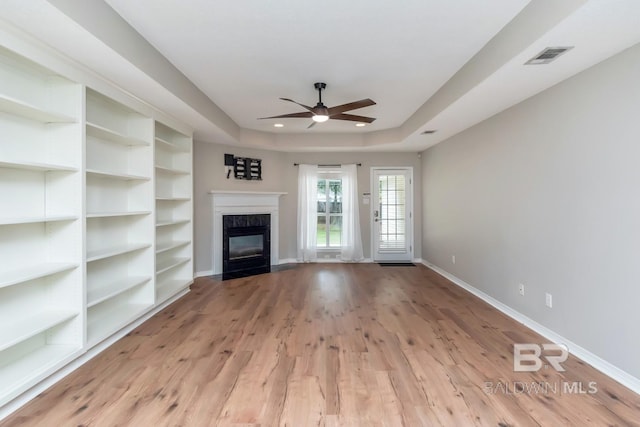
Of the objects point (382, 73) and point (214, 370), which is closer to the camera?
point (214, 370)

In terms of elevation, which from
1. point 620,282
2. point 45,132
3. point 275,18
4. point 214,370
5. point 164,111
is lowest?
point 214,370

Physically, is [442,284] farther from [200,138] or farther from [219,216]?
[200,138]

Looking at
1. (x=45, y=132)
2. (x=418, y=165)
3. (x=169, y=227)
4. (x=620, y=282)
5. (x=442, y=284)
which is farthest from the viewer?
(x=418, y=165)

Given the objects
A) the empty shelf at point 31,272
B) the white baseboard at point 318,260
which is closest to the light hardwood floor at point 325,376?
the empty shelf at point 31,272

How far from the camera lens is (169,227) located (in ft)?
13.9

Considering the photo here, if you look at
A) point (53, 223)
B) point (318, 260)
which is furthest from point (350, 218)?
point (53, 223)

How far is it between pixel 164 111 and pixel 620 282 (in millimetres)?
4611

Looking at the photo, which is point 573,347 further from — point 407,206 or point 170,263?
point 170,263

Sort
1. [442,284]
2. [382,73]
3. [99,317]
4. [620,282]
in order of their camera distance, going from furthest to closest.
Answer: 1. [442,284]
2. [382,73]
3. [99,317]
4. [620,282]

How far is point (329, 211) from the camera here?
20.8ft

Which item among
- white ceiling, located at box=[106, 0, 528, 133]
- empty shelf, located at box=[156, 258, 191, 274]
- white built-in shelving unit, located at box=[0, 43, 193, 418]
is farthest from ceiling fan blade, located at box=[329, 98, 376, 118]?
empty shelf, located at box=[156, 258, 191, 274]

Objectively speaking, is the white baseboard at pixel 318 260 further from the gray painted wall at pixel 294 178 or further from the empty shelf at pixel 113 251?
the empty shelf at pixel 113 251

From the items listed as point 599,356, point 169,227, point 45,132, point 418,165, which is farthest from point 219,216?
point 599,356

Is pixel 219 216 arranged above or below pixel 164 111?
below
